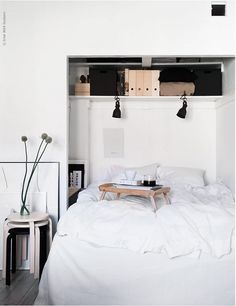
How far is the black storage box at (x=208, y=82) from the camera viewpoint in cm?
383

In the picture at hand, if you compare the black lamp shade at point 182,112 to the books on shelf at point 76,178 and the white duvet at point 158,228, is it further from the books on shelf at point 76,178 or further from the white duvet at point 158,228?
the white duvet at point 158,228

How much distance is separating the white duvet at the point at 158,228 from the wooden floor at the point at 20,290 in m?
0.61

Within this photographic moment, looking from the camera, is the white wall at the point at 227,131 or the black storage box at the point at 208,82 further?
the black storage box at the point at 208,82

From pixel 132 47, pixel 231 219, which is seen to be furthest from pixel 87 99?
pixel 231 219

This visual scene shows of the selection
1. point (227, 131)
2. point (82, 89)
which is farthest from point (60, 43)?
point (227, 131)

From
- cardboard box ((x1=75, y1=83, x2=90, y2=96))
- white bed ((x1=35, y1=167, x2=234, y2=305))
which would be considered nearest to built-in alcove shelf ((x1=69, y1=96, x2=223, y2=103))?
cardboard box ((x1=75, y1=83, x2=90, y2=96))

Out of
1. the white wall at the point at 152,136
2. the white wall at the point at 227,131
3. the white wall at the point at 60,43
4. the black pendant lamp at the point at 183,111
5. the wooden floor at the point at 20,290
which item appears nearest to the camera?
the wooden floor at the point at 20,290

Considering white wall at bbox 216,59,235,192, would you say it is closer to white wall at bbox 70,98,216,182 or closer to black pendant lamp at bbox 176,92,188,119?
white wall at bbox 70,98,216,182

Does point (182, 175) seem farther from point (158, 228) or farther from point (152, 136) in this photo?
point (158, 228)

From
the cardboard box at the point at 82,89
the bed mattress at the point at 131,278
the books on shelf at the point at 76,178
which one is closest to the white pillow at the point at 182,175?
the books on shelf at the point at 76,178

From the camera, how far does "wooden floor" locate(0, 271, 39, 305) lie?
101 inches

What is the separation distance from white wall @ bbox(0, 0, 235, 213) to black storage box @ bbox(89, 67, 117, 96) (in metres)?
0.63

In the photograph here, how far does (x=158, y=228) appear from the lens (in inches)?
94.7

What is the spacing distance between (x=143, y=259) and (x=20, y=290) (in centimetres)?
114
